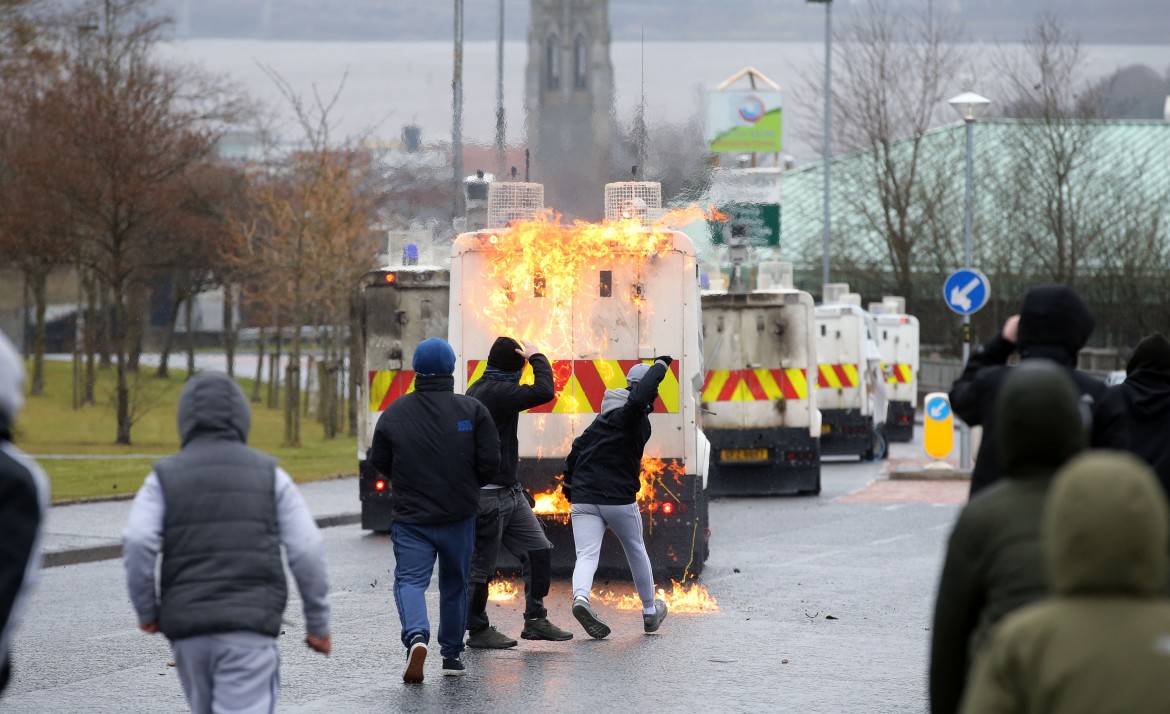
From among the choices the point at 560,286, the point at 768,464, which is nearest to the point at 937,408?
the point at 768,464

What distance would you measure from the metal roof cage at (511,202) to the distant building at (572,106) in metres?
1.71

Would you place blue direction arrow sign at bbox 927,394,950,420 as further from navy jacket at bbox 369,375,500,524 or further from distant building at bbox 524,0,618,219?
navy jacket at bbox 369,375,500,524

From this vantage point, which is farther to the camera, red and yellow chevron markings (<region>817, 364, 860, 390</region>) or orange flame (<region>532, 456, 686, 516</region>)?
red and yellow chevron markings (<region>817, 364, 860, 390</region>)

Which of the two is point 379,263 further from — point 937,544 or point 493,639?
point 493,639

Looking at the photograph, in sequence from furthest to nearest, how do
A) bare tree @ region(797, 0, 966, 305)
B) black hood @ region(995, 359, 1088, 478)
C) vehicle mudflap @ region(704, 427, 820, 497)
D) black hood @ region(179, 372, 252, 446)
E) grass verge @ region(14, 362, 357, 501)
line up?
bare tree @ region(797, 0, 966, 305) → grass verge @ region(14, 362, 357, 501) → vehicle mudflap @ region(704, 427, 820, 497) → black hood @ region(179, 372, 252, 446) → black hood @ region(995, 359, 1088, 478)

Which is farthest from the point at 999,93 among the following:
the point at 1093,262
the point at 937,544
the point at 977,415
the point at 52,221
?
the point at 977,415

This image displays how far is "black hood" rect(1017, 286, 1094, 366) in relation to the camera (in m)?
5.50

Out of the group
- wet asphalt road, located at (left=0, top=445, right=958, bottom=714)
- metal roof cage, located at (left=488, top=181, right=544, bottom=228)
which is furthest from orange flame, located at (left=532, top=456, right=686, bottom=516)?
metal roof cage, located at (left=488, top=181, right=544, bottom=228)

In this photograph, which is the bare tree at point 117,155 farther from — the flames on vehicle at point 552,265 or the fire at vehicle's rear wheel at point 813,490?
the flames on vehicle at point 552,265

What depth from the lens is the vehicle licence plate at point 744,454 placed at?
21750 mm

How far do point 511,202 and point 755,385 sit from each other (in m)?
8.98

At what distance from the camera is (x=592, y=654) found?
986 cm

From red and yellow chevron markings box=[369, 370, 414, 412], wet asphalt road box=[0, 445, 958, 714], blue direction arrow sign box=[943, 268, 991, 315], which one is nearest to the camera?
wet asphalt road box=[0, 445, 958, 714]

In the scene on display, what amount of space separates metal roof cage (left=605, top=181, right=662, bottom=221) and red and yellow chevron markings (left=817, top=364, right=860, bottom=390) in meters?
14.1
